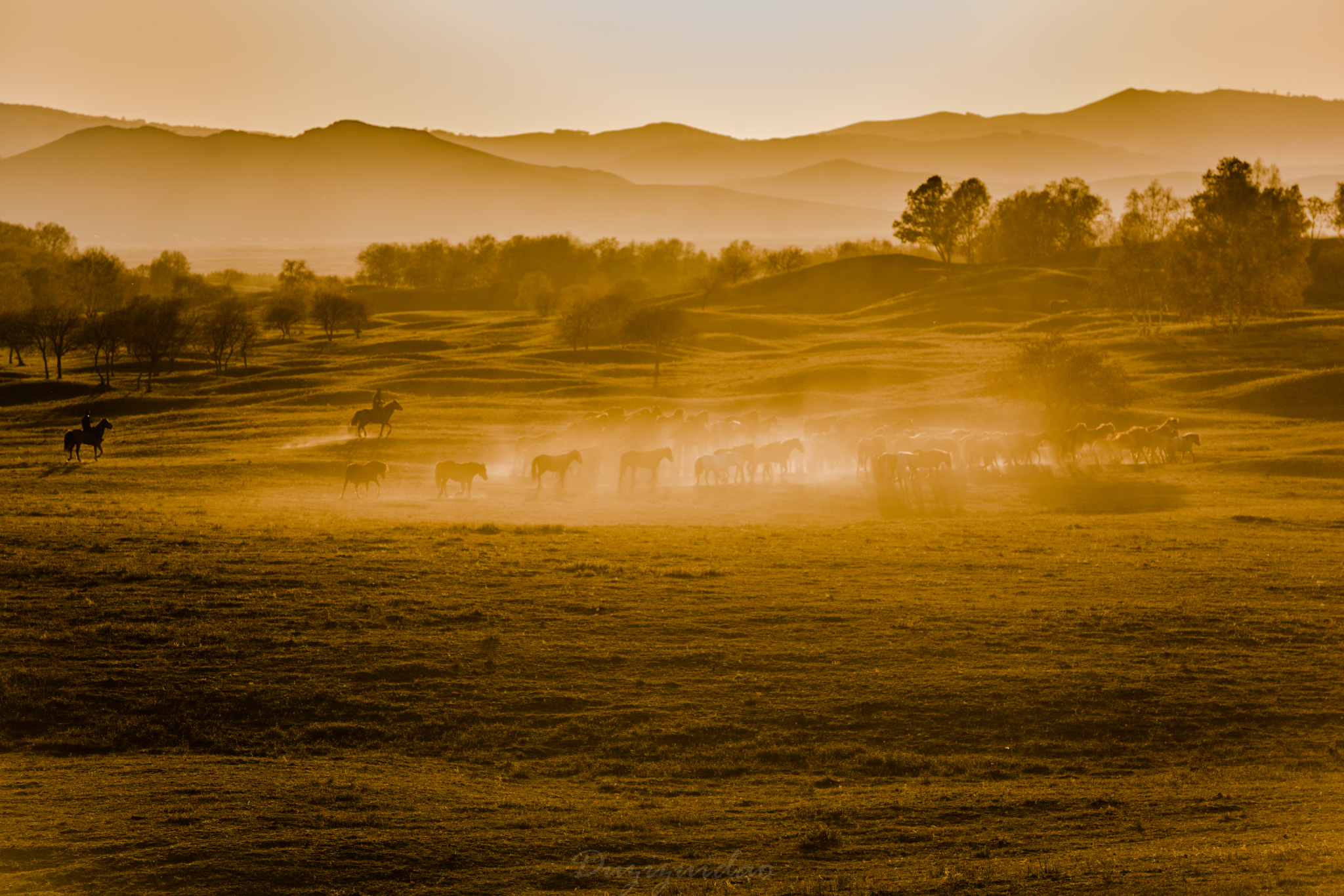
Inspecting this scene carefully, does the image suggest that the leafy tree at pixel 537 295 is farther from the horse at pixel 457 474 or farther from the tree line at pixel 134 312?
the horse at pixel 457 474

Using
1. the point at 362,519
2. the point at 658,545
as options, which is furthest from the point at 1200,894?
the point at 362,519

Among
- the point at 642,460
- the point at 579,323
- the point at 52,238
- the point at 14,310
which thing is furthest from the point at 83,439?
the point at 52,238

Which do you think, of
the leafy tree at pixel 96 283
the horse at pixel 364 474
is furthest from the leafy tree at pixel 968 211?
the horse at pixel 364 474

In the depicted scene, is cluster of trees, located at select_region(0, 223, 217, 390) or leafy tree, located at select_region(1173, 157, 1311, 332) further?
cluster of trees, located at select_region(0, 223, 217, 390)

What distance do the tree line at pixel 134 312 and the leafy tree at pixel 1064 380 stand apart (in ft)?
213

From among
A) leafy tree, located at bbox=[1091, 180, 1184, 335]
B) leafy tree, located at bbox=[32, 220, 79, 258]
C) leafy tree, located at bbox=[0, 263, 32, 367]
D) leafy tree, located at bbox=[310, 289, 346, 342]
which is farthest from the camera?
leafy tree, located at bbox=[32, 220, 79, 258]

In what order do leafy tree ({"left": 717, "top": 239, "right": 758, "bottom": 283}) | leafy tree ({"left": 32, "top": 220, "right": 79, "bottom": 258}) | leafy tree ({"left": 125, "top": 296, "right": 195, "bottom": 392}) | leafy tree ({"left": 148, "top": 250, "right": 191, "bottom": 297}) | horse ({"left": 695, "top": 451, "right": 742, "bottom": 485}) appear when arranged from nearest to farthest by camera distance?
horse ({"left": 695, "top": 451, "right": 742, "bottom": 485})
leafy tree ({"left": 125, "top": 296, "right": 195, "bottom": 392})
leafy tree ({"left": 717, "top": 239, "right": 758, "bottom": 283})
leafy tree ({"left": 148, "top": 250, "right": 191, "bottom": 297})
leafy tree ({"left": 32, "top": 220, "right": 79, "bottom": 258})

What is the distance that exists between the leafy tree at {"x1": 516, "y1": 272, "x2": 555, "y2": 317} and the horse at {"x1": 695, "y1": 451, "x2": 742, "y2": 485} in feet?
306

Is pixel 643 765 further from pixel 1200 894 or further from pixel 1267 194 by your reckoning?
pixel 1267 194

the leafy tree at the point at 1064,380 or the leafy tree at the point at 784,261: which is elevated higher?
the leafy tree at the point at 784,261

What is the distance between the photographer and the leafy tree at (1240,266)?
78875 millimetres

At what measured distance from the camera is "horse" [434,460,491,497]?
3509 centimetres

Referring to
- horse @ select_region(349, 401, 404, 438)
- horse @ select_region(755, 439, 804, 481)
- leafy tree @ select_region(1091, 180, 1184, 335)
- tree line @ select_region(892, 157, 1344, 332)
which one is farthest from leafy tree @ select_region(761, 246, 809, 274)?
horse @ select_region(755, 439, 804, 481)

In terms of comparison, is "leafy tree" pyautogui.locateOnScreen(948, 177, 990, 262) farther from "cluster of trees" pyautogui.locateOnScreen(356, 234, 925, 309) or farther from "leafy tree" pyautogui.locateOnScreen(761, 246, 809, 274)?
"leafy tree" pyautogui.locateOnScreen(761, 246, 809, 274)
